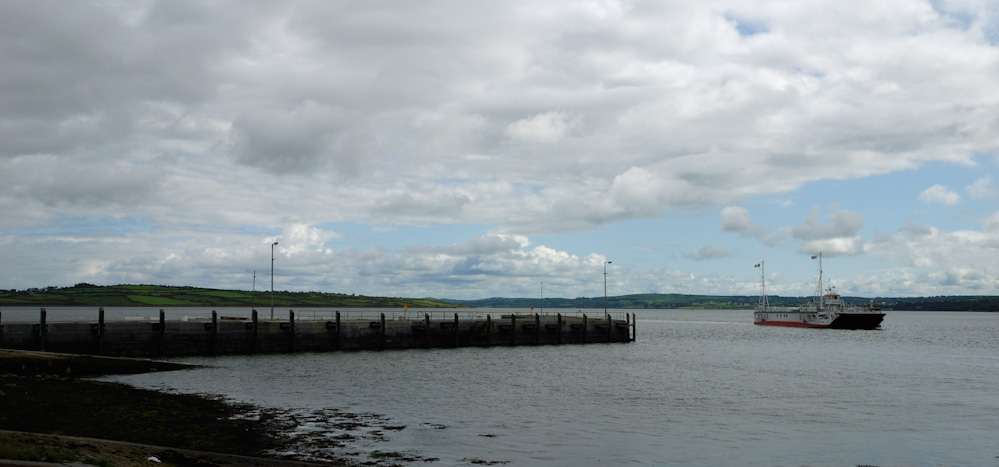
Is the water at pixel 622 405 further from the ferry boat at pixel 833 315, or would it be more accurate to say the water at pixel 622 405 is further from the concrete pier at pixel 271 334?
the ferry boat at pixel 833 315

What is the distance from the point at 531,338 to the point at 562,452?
64589mm

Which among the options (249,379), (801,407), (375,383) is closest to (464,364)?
(375,383)

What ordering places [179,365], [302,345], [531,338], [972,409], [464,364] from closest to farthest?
[972,409]
[179,365]
[464,364]
[302,345]
[531,338]

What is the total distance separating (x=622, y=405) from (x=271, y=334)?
41813 mm

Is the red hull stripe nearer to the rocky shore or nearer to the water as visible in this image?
the water

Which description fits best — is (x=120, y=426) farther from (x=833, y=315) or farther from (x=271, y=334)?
(x=833, y=315)

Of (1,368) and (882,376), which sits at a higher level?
(1,368)

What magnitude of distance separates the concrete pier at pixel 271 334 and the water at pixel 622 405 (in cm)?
285

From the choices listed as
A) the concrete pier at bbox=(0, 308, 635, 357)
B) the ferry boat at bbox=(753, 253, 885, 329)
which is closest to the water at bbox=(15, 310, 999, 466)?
the concrete pier at bbox=(0, 308, 635, 357)

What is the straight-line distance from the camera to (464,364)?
6856 cm

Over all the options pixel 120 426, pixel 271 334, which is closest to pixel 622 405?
pixel 120 426

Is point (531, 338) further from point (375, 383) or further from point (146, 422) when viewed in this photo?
point (146, 422)

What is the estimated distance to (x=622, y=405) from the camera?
143ft

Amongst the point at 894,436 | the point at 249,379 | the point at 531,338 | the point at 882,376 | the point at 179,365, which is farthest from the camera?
the point at 531,338
